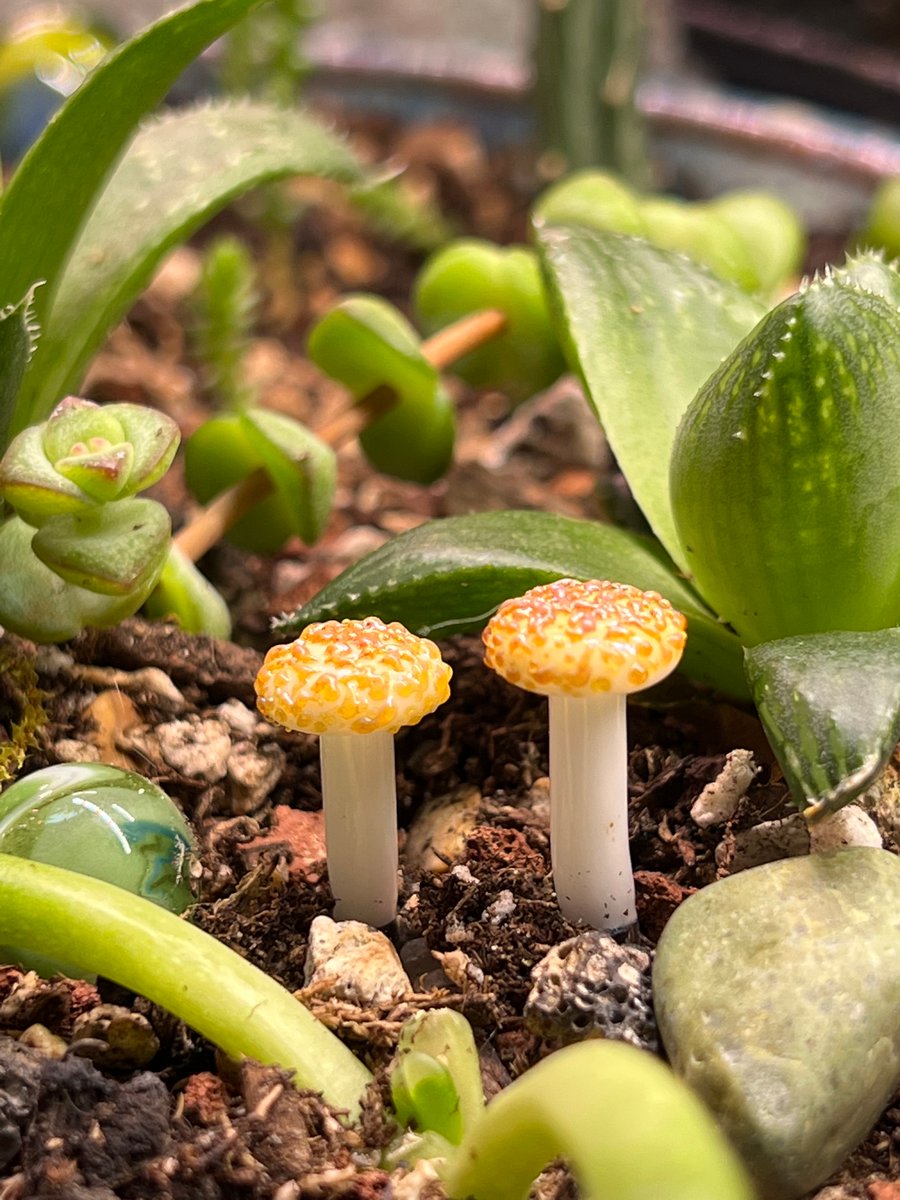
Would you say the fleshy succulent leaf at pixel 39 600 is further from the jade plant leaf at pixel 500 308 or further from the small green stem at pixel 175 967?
the jade plant leaf at pixel 500 308

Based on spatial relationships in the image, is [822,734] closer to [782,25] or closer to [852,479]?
[852,479]

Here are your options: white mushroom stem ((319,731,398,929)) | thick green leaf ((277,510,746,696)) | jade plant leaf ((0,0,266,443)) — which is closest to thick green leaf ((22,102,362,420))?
jade plant leaf ((0,0,266,443))

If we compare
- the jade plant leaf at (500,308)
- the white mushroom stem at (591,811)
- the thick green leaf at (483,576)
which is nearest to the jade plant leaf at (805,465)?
the thick green leaf at (483,576)

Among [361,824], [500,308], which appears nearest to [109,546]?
[361,824]

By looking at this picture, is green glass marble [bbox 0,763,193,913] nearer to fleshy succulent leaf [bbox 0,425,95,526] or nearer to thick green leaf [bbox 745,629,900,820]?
fleshy succulent leaf [bbox 0,425,95,526]

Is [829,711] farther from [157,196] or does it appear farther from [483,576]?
[157,196]

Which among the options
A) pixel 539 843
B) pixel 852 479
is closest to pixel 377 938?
pixel 539 843
